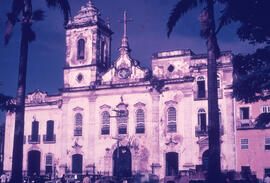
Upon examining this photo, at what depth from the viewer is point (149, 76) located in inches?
1571

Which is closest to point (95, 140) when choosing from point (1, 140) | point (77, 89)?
point (77, 89)

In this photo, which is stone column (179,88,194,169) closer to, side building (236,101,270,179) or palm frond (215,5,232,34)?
side building (236,101,270,179)

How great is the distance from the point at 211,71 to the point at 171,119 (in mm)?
23491

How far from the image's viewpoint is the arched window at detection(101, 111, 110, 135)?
40.6 meters

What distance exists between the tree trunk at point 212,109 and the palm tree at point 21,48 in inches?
264

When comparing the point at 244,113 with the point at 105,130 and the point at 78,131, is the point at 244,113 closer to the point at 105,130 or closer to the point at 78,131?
the point at 105,130

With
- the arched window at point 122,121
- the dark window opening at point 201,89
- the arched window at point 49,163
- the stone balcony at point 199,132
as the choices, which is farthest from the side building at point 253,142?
the arched window at point 49,163

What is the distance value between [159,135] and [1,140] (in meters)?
27.6

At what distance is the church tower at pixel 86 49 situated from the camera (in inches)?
1679

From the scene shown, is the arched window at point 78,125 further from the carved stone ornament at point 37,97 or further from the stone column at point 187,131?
the stone column at point 187,131

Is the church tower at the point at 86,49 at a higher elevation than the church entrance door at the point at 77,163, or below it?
higher

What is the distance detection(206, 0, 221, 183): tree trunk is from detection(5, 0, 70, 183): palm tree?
6700 mm

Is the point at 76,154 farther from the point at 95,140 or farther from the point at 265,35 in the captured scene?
the point at 265,35

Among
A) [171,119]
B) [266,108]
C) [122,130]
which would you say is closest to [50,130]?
[122,130]
